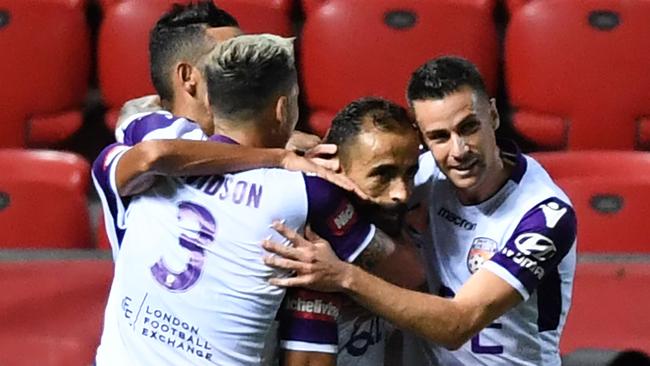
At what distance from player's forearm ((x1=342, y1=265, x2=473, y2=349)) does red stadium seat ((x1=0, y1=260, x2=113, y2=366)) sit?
0.75m

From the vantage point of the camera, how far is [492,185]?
1.77 metres

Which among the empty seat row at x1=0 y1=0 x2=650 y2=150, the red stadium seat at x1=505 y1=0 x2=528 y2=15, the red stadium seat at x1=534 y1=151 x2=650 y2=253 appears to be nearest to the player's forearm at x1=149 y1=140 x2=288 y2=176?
the red stadium seat at x1=534 y1=151 x2=650 y2=253

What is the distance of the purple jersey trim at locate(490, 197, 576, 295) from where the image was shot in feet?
5.41

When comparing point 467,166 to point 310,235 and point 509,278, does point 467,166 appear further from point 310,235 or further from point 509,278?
point 310,235

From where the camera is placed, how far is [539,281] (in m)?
1.67

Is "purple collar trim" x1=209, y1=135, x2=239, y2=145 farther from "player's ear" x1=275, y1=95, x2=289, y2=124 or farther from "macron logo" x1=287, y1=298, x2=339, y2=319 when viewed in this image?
"macron logo" x1=287, y1=298, x2=339, y2=319

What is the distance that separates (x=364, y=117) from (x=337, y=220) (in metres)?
0.16

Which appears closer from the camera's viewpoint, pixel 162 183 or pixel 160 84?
pixel 162 183

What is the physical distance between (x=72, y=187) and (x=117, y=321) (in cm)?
104

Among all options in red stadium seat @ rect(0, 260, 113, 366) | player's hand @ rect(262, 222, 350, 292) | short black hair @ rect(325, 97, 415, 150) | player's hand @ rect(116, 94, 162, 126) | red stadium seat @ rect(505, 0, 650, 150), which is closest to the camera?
player's hand @ rect(262, 222, 350, 292)

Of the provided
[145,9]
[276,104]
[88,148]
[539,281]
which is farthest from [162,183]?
[88,148]

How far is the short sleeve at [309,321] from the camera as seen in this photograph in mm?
1501

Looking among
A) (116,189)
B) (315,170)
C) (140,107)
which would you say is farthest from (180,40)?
(315,170)

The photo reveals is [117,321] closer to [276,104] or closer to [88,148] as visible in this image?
[276,104]
